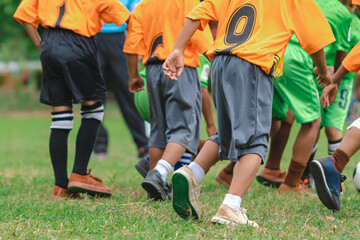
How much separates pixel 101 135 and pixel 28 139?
3.85 metres

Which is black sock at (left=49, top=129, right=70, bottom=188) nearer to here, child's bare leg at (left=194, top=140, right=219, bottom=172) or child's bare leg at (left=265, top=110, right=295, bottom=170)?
child's bare leg at (left=194, top=140, right=219, bottom=172)

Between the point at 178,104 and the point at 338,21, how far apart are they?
5.03 feet

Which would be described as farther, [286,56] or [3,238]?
[286,56]

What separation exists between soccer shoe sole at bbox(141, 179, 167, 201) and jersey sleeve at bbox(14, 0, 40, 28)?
1.60 m

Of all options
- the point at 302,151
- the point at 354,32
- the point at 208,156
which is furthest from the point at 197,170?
the point at 354,32

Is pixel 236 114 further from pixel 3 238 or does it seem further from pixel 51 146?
pixel 51 146

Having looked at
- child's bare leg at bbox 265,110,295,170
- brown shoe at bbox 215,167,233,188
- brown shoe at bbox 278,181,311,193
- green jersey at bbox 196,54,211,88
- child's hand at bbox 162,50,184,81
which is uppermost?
child's hand at bbox 162,50,184,81

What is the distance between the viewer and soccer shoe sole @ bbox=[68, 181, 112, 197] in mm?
3999

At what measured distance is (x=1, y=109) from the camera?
1981 cm

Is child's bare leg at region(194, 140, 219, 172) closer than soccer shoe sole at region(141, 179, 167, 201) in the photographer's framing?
Yes

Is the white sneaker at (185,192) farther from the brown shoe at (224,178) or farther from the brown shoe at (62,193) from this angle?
the brown shoe at (224,178)

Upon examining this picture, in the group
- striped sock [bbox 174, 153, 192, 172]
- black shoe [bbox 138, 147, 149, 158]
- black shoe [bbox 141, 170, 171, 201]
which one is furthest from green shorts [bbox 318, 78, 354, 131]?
black shoe [bbox 138, 147, 149, 158]

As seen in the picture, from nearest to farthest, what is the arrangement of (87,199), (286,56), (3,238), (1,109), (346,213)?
1. (3,238)
2. (346,213)
3. (87,199)
4. (286,56)
5. (1,109)

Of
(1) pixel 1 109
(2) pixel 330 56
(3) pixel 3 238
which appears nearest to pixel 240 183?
(3) pixel 3 238
